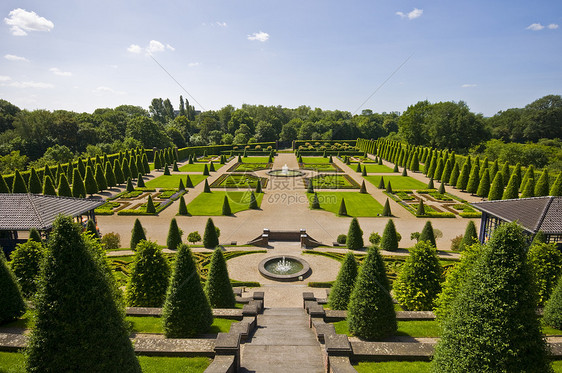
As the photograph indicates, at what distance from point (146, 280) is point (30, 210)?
1326 centimetres

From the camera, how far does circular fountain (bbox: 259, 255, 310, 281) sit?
20.1m

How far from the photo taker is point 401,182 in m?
49.7

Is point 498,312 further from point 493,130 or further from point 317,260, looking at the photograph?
point 493,130

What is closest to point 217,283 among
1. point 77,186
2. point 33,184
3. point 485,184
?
point 77,186

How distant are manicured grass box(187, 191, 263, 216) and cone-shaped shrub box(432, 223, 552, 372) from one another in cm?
2862

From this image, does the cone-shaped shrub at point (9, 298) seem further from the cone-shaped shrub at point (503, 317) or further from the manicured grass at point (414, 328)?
the cone-shaped shrub at point (503, 317)

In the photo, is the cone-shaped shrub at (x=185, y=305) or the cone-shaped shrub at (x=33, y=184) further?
the cone-shaped shrub at (x=33, y=184)

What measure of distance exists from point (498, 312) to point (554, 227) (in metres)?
18.0

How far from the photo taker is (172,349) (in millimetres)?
9430

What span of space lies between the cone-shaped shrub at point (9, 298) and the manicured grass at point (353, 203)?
27225 mm

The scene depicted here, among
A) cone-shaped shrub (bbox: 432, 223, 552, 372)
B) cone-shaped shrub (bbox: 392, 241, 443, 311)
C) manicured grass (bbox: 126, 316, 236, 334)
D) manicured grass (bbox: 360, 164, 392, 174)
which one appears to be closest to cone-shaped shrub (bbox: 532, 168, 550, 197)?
manicured grass (bbox: 360, 164, 392, 174)

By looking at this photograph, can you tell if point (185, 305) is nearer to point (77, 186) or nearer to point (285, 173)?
point (77, 186)

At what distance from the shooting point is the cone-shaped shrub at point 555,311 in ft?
40.0

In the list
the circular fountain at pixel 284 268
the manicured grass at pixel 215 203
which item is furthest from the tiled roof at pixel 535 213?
the manicured grass at pixel 215 203
